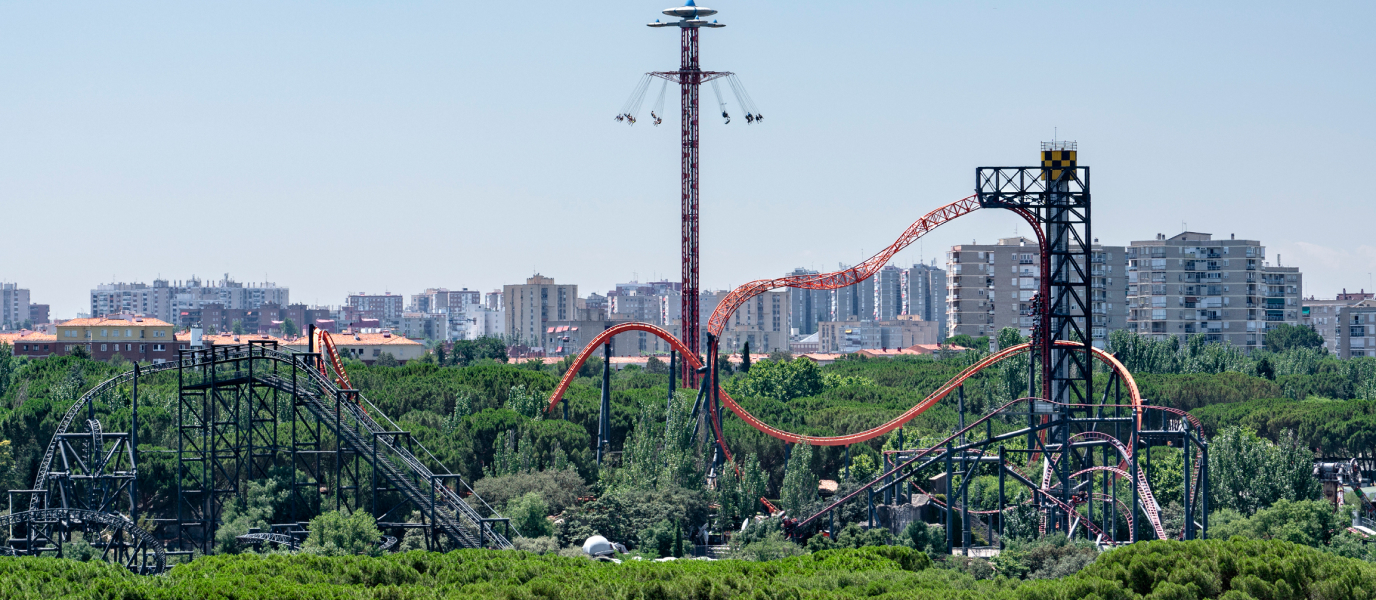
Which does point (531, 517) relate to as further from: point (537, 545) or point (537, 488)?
point (537, 488)

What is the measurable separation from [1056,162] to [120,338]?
107 m

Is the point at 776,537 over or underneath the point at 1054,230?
underneath

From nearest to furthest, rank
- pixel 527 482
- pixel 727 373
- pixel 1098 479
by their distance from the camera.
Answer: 1. pixel 527 482
2. pixel 1098 479
3. pixel 727 373

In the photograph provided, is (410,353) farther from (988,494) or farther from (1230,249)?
(988,494)

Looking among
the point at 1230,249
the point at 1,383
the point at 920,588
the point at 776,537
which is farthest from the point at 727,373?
the point at 920,588

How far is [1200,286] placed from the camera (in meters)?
155

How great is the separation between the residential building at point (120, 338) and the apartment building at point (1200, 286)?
84.5 meters

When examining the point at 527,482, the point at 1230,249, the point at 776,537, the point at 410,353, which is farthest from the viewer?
the point at 410,353

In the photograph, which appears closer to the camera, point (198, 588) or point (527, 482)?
point (198, 588)

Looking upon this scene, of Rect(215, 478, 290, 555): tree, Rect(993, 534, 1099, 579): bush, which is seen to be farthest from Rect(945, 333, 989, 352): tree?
Rect(215, 478, 290, 555): tree

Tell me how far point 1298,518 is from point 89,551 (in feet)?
122

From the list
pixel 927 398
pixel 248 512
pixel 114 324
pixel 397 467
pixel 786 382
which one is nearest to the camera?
pixel 248 512

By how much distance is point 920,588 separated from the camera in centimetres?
3978

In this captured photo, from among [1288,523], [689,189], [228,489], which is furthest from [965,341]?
[228,489]
